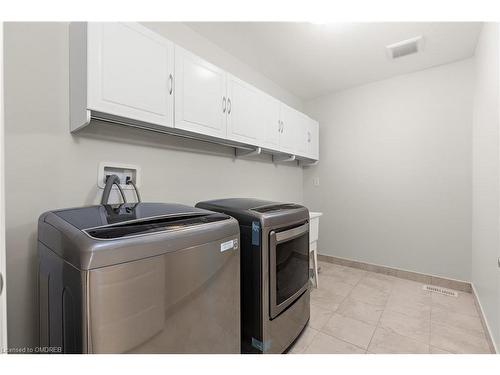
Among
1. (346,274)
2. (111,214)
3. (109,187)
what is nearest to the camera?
(111,214)

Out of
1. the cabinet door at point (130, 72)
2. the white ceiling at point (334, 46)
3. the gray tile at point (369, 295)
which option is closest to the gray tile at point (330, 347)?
the gray tile at point (369, 295)

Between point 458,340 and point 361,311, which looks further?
point 361,311

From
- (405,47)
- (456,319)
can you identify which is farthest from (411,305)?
(405,47)

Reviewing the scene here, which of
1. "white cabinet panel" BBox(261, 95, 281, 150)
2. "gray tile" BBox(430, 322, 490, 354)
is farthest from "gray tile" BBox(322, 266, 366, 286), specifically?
"white cabinet panel" BBox(261, 95, 281, 150)

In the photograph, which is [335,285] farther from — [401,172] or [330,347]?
[401,172]

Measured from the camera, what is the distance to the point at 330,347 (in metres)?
1.52

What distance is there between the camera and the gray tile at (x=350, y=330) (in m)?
1.58

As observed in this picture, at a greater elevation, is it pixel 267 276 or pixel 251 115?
pixel 251 115

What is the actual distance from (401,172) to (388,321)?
1.66m

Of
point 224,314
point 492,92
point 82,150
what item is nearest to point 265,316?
point 224,314

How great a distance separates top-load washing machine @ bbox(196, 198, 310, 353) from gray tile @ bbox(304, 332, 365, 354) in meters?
0.15
